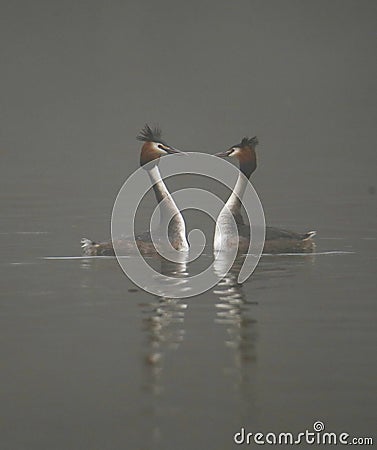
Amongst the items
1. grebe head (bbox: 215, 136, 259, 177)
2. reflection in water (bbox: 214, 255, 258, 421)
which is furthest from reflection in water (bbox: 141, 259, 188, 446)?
grebe head (bbox: 215, 136, 259, 177)

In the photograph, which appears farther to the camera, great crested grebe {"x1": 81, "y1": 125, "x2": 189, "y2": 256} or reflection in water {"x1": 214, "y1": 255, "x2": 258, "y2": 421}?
great crested grebe {"x1": 81, "y1": 125, "x2": 189, "y2": 256}

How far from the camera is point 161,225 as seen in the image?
10211 mm

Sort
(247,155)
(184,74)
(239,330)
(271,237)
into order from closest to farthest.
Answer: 1. (239,330)
2. (271,237)
3. (247,155)
4. (184,74)

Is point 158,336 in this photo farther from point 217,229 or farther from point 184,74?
point 184,74

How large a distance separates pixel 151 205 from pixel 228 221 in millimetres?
5125

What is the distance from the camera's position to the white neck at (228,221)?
9.96m

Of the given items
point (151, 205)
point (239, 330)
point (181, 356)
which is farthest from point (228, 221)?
point (151, 205)

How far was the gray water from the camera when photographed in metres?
5.77

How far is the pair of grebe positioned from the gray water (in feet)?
0.50

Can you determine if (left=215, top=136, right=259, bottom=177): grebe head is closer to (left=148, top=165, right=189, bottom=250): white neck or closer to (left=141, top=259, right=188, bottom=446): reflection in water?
(left=148, top=165, right=189, bottom=250): white neck

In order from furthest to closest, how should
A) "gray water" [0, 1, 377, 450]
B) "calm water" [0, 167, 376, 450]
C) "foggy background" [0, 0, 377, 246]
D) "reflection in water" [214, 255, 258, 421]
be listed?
"foggy background" [0, 0, 377, 246], "reflection in water" [214, 255, 258, 421], "gray water" [0, 1, 377, 450], "calm water" [0, 167, 376, 450]

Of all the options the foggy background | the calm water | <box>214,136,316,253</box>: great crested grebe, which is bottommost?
the calm water

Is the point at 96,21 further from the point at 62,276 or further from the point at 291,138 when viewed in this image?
the point at 62,276

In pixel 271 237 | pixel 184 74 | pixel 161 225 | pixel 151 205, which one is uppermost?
pixel 184 74
